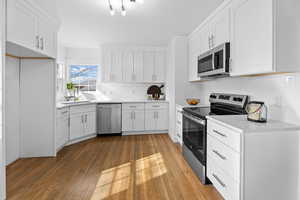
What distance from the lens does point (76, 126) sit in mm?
3939

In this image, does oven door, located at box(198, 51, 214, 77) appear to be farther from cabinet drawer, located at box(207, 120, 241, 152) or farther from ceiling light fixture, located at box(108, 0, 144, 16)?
ceiling light fixture, located at box(108, 0, 144, 16)

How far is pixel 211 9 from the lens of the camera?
2.70m

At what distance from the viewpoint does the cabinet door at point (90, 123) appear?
166 inches

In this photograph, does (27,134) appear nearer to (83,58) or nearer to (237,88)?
(83,58)

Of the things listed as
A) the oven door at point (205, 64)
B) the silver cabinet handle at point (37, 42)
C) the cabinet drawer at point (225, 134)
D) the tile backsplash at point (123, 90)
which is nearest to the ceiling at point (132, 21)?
the silver cabinet handle at point (37, 42)

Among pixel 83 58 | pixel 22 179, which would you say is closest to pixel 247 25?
pixel 22 179

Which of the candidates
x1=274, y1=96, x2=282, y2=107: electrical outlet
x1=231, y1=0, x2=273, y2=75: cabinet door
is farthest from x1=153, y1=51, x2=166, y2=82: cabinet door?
x1=274, y1=96, x2=282, y2=107: electrical outlet

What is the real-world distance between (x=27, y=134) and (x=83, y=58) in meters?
2.78

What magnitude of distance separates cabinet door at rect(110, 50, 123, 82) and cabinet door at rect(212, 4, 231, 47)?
280 centimetres

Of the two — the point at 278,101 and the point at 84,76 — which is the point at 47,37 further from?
the point at 278,101

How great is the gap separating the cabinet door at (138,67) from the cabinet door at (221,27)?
253 cm

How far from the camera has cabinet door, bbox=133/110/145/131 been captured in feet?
15.3

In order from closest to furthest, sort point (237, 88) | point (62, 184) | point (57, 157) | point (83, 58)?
point (62, 184) → point (237, 88) → point (57, 157) → point (83, 58)

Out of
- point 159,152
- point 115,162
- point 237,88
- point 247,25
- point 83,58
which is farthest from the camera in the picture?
point 83,58
